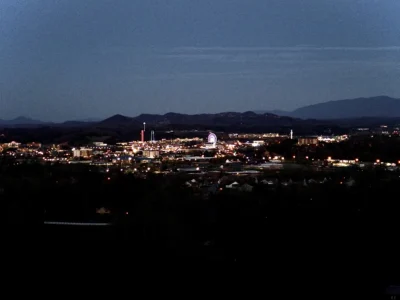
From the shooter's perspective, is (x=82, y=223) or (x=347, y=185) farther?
(x=347, y=185)

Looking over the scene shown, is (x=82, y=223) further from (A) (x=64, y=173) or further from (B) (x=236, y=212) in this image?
(A) (x=64, y=173)


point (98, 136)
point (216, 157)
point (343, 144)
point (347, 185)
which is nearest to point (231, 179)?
point (347, 185)

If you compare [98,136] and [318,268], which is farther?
[98,136]

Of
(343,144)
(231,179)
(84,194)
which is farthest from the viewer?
(343,144)

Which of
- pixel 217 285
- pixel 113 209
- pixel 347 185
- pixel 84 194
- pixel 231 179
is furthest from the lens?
pixel 231 179

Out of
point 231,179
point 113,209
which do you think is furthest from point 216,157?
point 113,209

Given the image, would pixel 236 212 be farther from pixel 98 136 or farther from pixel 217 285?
pixel 98 136

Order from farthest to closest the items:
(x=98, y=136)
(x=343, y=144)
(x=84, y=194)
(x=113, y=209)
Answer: (x=98, y=136), (x=343, y=144), (x=84, y=194), (x=113, y=209)

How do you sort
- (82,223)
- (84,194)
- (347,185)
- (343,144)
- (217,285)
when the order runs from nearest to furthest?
(217,285) < (82,223) < (84,194) < (347,185) < (343,144)
